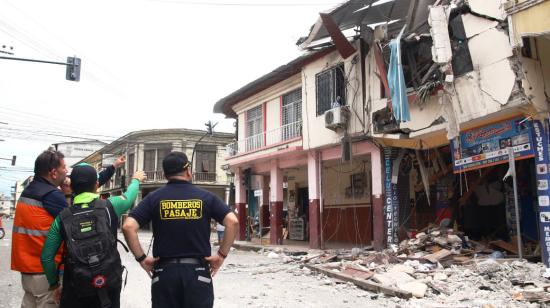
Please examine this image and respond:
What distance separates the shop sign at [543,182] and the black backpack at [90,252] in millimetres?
9031

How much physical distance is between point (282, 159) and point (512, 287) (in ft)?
40.0

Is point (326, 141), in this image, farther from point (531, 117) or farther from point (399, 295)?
point (399, 295)

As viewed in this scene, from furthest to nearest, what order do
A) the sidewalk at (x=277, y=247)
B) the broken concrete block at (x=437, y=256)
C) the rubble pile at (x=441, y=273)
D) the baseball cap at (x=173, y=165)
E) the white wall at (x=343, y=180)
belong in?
1. the white wall at (x=343, y=180)
2. the sidewalk at (x=277, y=247)
3. the broken concrete block at (x=437, y=256)
4. the rubble pile at (x=441, y=273)
5. the baseball cap at (x=173, y=165)

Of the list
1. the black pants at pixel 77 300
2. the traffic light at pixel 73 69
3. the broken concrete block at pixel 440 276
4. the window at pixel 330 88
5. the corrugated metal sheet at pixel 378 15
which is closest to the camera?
the black pants at pixel 77 300

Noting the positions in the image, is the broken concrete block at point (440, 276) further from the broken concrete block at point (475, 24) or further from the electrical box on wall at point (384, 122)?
the broken concrete block at point (475, 24)

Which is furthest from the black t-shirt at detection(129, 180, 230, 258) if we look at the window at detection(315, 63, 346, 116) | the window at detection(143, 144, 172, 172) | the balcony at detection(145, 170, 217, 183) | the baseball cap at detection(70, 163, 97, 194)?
the window at detection(143, 144, 172, 172)

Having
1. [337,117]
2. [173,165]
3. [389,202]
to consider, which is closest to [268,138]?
[337,117]

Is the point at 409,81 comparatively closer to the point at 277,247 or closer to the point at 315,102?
the point at 315,102

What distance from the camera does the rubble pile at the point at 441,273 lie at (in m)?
7.62

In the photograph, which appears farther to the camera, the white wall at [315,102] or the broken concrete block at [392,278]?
the white wall at [315,102]

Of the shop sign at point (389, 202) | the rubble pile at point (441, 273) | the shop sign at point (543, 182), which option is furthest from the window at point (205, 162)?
the shop sign at point (543, 182)

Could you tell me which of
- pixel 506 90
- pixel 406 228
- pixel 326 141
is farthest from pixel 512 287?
pixel 326 141

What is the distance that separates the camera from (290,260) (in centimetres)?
1434

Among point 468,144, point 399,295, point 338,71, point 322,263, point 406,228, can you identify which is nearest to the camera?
point 399,295
